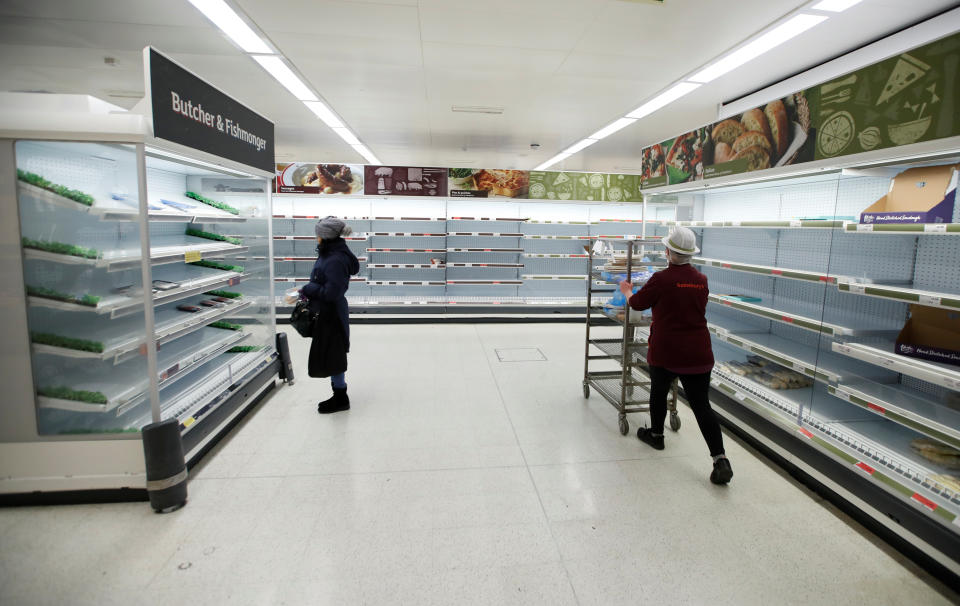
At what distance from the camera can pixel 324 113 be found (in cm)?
657

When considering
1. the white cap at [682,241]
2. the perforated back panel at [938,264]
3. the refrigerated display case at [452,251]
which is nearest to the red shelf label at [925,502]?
the perforated back panel at [938,264]

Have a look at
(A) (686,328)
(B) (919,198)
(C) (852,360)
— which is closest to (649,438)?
(A) (686,328)

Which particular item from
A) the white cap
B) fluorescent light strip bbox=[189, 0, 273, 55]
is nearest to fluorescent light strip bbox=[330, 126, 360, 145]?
fluorescent light strip bbox=[189, 0, 273, 55]

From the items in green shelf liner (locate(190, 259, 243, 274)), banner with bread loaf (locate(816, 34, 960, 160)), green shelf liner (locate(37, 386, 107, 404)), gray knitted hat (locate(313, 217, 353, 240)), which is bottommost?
green shelf liner (locate(37, 386, 107, 404))

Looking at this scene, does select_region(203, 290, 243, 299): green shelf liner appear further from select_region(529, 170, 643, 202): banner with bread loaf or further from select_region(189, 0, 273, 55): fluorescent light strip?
select_region(529, 170, 643, 202): banner with bread loaf

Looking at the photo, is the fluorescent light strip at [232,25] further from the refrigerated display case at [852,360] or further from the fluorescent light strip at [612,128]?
the fluorescent light strip at [612,128]

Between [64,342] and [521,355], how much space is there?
4.86 m

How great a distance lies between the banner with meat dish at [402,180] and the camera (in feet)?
28.3

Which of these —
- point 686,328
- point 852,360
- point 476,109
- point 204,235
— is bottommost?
point 852,360

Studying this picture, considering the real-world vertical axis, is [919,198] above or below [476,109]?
below

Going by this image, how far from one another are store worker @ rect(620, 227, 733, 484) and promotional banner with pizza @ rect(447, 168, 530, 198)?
235 inches

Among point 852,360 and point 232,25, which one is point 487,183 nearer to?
point 232,25

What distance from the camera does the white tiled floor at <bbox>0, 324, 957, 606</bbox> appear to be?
7.18 feet

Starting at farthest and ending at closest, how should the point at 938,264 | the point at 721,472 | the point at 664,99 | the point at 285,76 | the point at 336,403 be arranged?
1. the point at 664,99
2. the point at 285,76
3. the point at 336,403
4. the point at 721,472
5. the point at 938,264
